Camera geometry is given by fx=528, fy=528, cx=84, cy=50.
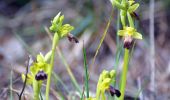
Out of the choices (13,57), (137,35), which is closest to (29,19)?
(13,57)

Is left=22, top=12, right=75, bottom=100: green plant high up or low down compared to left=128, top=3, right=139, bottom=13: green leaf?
down

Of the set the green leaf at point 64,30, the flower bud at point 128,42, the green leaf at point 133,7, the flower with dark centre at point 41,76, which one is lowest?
the flower with dark centre at point 41,76

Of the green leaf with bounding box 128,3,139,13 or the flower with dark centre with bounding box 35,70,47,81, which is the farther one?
the green leaf with bounding box 128,3,139,13

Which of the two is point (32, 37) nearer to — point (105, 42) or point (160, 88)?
point (105, 42)

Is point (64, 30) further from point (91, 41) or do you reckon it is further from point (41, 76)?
point (91, 41)

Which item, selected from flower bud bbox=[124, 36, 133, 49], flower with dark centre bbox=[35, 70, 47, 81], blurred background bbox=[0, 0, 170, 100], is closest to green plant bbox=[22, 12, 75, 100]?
flower with dark centre bbox=[35, 70, 47, 81]

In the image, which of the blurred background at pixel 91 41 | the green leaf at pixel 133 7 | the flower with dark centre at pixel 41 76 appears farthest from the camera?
the blurred background at pixel 91 41

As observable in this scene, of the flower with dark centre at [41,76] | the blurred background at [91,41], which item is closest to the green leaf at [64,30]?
the flower with dark centre at [41,76]

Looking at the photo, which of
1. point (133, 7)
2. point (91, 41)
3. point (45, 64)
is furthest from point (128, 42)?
point (91, 41)

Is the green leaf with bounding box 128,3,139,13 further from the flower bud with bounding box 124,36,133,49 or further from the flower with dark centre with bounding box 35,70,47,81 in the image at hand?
the flower with dark centre with bounding box 35,70,47,81

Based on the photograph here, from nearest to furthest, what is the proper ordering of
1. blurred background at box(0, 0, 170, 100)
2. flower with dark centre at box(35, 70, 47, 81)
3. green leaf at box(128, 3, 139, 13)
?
flower with dark centre at box(35, 70, 47, 81) < green leaf at box(128, 3, 139, 13) < blurred background at box(0, 0, 170, 100)

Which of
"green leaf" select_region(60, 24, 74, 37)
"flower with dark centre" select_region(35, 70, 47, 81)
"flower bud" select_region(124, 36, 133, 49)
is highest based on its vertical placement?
"green leaf" select_region(60, 24, 74, 37)

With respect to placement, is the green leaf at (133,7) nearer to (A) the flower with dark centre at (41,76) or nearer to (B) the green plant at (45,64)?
(B) the green plant at (45,64)
